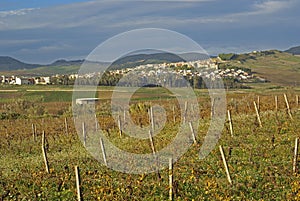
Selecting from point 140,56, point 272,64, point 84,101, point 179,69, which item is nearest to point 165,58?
point 140,56

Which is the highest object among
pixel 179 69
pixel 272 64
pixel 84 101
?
pixel 272 64

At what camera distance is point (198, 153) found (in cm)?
2108

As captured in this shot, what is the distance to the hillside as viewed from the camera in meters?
131

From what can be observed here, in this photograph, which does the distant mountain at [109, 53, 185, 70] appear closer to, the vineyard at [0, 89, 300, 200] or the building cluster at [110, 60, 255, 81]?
the building cluster at [110, 60, 255, 81]

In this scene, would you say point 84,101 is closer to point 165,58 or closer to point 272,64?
point 165,58

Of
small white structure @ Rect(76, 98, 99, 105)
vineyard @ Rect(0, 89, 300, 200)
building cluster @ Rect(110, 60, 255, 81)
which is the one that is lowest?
vineyard @ Rect(0, 89, 300, 200)

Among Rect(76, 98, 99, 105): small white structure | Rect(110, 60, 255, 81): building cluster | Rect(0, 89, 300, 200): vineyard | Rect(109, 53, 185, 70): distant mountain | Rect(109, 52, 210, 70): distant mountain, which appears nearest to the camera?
Rect(0, 89, 300, 200): vineyard

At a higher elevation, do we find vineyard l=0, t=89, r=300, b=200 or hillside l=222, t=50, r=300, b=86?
hillside l=222, t=50, r=300, b=86

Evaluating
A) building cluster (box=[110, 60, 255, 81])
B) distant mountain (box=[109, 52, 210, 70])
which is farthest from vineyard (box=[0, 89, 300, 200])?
building cluster (box=[110, 60, 255, 81])

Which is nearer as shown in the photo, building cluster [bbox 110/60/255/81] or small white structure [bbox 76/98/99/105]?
building cluster [bbox 110/60/255/81]

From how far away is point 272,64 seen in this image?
6654 inches

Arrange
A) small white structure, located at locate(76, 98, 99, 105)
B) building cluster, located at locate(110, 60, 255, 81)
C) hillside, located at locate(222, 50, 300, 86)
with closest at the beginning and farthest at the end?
building cluster, located at locate(110, 60, 255, 81), small white structure, located at locate(76, 98, 99, 105), hillside, located at locate(222, 50, 300, 86)

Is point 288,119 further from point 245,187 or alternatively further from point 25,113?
point 25,113

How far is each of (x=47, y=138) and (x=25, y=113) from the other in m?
28.2
